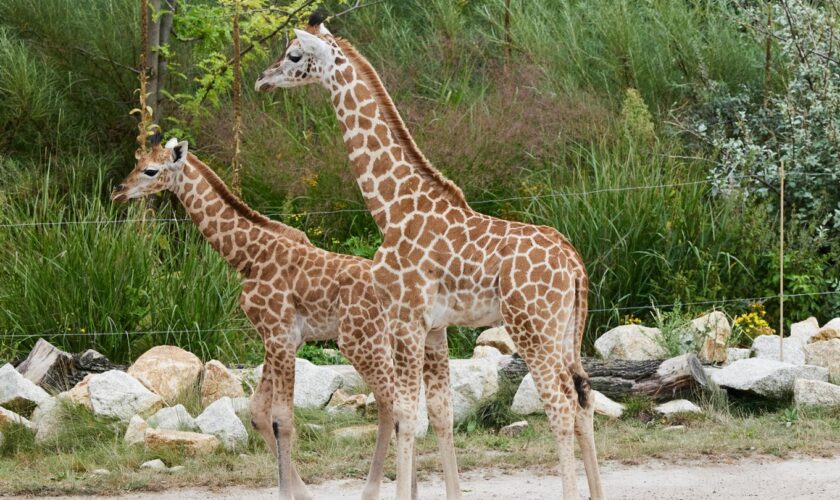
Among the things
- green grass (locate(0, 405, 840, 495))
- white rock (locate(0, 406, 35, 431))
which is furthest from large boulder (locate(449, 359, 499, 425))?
white rock (locate(0, 406, 35, 431))

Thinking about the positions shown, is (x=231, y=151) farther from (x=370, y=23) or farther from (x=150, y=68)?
(x=370, y=23)

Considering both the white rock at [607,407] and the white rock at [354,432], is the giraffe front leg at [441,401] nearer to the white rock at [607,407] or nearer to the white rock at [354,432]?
the white rock at [354,432]

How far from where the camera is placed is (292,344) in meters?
7.02

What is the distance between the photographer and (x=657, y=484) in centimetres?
732

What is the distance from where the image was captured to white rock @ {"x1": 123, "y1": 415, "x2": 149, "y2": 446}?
813cm

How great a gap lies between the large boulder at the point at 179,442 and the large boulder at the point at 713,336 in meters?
4.00

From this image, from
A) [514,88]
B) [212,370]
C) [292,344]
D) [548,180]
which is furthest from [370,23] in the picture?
[292,344]

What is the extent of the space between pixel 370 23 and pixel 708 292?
6413 millimetres

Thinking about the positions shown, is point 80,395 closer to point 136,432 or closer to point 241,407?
point 136,432

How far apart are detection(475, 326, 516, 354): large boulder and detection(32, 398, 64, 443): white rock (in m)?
3.70

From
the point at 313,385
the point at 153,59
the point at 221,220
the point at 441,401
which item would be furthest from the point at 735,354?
the point at 153,59

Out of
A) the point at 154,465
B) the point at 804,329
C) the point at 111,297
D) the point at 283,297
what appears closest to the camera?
the point at 283,297

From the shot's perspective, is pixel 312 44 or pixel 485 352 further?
pixel 485 352

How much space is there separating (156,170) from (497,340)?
411 cm
